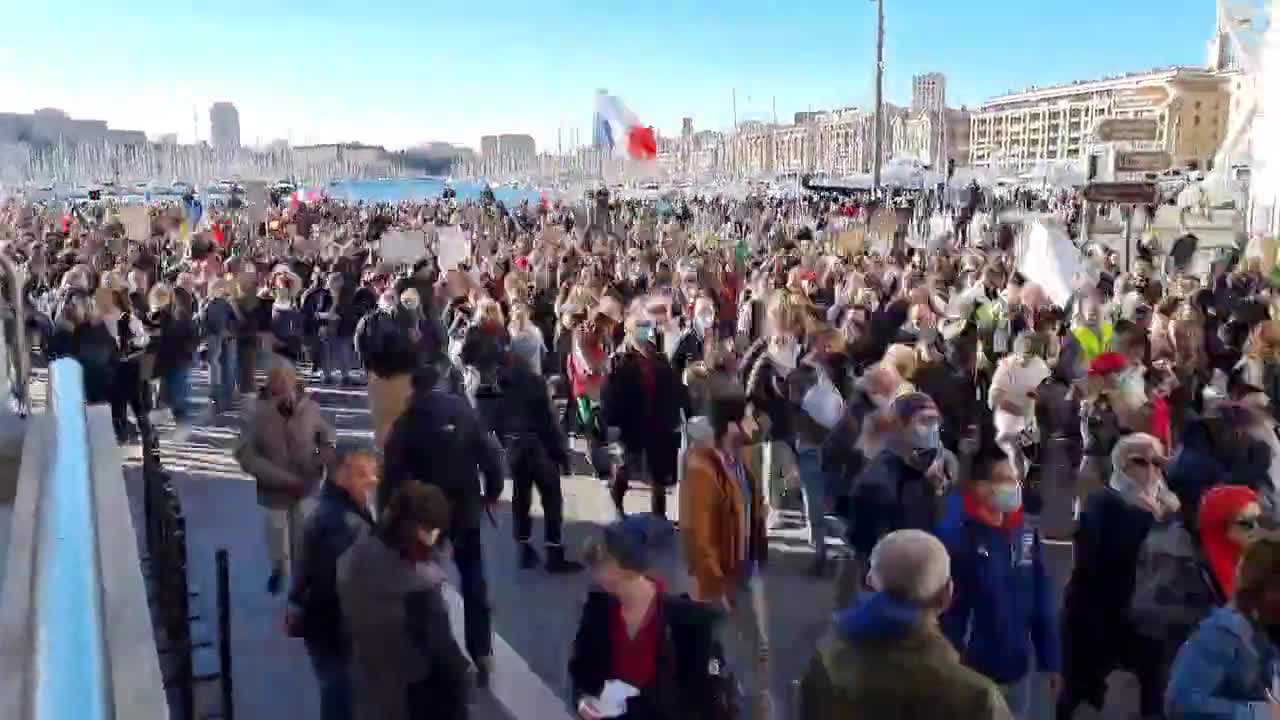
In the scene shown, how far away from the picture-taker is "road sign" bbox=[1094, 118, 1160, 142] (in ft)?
102

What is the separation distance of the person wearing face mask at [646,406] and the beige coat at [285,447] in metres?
1.93

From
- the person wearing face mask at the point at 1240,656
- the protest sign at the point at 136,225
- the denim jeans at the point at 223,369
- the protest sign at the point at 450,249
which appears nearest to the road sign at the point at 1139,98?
the protest sign at the point at 136,225

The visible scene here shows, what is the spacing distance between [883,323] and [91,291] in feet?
22.4

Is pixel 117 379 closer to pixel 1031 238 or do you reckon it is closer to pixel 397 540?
pixel 397 540

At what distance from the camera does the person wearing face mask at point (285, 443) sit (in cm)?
599

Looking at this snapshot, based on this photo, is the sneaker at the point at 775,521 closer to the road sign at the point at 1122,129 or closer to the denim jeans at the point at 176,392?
the denim jeans at the point at 176,392

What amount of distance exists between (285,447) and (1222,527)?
169 inches

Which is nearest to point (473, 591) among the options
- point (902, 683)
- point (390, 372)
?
point (390, 372)

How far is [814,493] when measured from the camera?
278 inches

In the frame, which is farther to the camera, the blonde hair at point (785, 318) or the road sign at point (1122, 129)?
the road sign at point (1122, 129)

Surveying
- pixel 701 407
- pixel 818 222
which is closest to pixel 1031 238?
pixel 701 407

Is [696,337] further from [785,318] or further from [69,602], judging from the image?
[69,602]

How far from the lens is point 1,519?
3.06 metres

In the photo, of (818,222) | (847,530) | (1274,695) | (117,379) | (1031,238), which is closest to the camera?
(1274,695)
